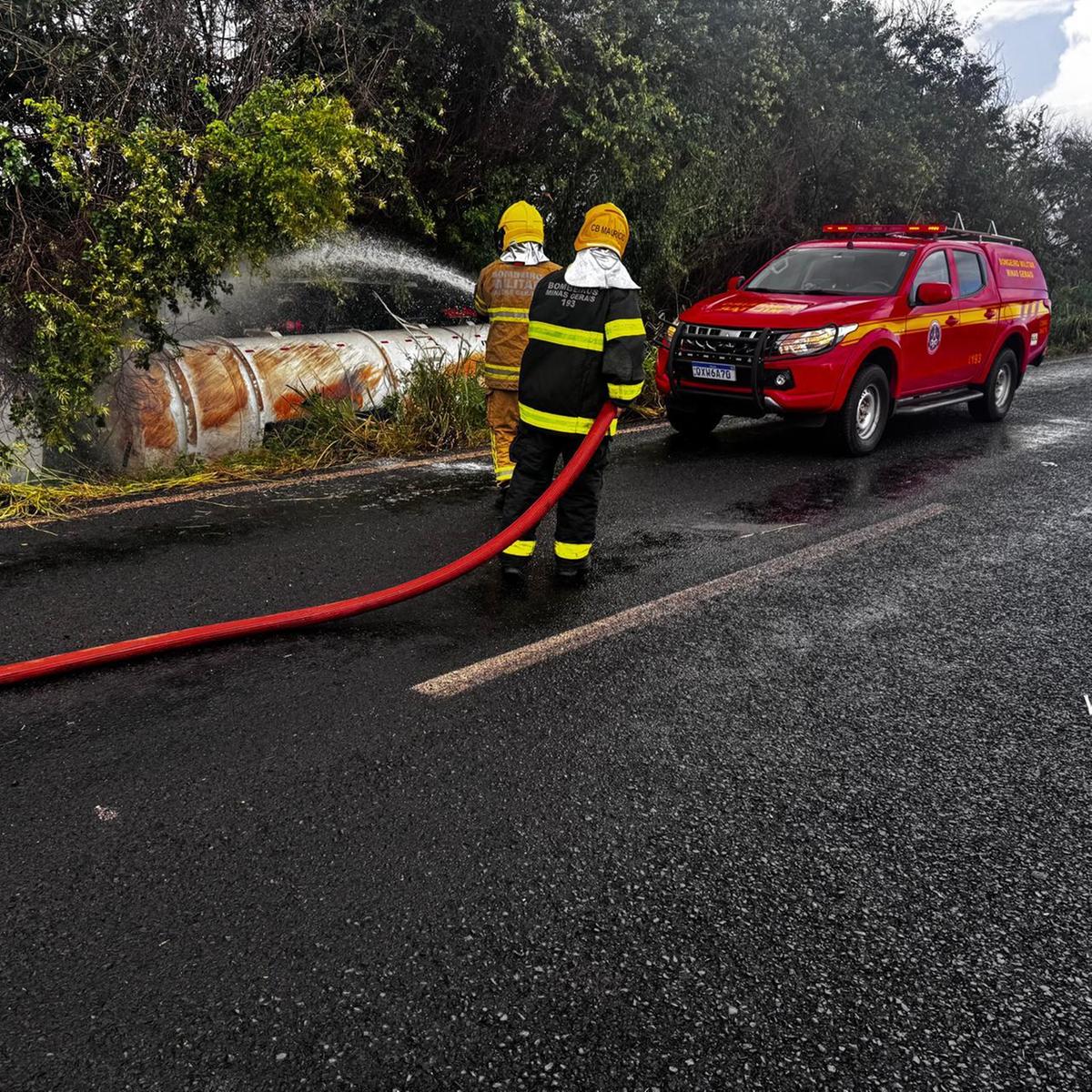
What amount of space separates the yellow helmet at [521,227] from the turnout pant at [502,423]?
94 cm

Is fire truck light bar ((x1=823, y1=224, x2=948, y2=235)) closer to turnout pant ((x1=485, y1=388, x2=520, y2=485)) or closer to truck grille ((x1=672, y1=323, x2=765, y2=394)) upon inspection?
truck grille ((x1=672, y1=323, x2=765, y2=394))

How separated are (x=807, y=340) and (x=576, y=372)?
149 inches

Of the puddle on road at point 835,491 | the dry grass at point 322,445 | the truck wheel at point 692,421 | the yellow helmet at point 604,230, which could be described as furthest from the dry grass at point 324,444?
the yellow helmet at point 604,230

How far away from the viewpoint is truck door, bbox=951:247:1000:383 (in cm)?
973

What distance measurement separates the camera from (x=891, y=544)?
241 inches

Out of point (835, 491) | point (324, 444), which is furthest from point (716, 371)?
point (324, 444)

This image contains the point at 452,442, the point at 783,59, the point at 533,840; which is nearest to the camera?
the point at 533,840

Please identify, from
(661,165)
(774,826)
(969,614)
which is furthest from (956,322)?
(774,826)

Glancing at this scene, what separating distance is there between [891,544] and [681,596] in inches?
68.9

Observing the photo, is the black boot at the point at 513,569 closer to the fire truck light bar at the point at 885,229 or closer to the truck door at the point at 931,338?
the truck door at the point at 931,338

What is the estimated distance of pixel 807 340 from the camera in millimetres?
8266

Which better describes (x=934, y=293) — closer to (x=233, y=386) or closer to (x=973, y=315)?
(x=973, y=315)

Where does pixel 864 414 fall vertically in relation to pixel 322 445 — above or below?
above

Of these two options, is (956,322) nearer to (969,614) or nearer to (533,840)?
(969,614)
